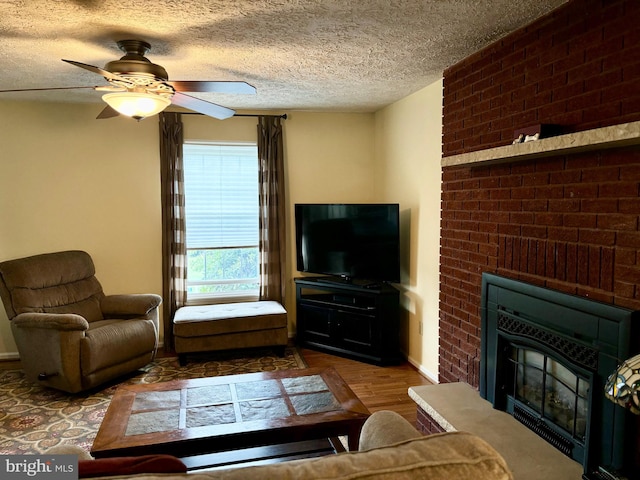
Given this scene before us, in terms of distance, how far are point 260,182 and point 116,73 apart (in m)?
2.35

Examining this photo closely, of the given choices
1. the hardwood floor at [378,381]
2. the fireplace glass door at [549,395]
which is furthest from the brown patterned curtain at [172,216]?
the fireplace glass door at [549,395]

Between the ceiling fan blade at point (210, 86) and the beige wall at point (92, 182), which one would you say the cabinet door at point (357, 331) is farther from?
the ceiling fan blade at point (210, 86)

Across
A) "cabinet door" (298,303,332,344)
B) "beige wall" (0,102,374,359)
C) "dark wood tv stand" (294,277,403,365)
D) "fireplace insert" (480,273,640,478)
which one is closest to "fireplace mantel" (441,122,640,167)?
"fireplace insert" (480,273,640,478)

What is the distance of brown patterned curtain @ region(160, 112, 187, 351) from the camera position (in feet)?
14.6

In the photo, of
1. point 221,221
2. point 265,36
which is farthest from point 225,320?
point 265,36

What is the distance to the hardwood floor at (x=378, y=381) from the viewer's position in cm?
332

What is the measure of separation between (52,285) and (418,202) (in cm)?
322

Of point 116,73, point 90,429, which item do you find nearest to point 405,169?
point 116,73

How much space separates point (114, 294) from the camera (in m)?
4.51

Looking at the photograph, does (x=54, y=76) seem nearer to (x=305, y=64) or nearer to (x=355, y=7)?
(x=305, y=64)

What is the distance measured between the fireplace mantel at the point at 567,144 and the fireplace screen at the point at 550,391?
3.27 ft

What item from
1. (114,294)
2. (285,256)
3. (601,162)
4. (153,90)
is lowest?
(114,294)

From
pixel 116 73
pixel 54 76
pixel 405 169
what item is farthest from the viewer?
pixel 405 169

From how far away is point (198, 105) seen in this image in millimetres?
3012
